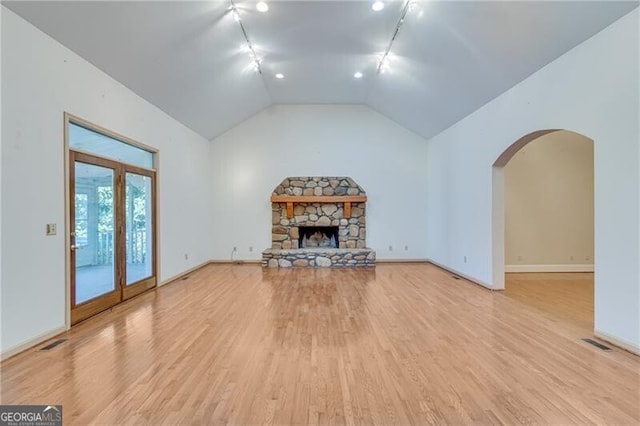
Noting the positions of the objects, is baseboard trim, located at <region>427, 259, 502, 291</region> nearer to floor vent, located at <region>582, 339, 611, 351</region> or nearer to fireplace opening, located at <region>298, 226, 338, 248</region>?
floor vent, located at <region>582, 339, 611, 351</region>

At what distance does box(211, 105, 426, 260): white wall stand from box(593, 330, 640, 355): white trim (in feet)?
15.5

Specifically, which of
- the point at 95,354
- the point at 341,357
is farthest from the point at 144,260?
the point at 341,357

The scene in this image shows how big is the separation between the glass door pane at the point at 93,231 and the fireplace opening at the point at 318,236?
443cm

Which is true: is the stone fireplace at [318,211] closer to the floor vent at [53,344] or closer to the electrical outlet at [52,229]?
the electrical outlet at [52,229]

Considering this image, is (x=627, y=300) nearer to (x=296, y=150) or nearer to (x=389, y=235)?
(x=389, y=235)

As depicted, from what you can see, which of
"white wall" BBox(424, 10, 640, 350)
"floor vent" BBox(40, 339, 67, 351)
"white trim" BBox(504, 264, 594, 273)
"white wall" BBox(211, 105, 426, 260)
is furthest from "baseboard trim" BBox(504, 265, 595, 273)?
"floor vent" BBox(40, 339, 67, 351)

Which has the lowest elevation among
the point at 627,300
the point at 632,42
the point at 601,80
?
the point at 627,300

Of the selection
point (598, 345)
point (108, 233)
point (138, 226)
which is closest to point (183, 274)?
point (138, 226)

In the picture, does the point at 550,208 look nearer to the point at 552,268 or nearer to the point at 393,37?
the point at 552,268

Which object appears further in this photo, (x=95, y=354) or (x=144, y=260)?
(x=144, y=260)

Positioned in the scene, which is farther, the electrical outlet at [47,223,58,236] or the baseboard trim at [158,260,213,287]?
the baseboard trim at [158,260,213,287]

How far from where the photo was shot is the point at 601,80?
3041 millimetres

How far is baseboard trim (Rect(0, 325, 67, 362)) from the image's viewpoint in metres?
2.64

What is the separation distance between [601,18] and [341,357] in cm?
392
